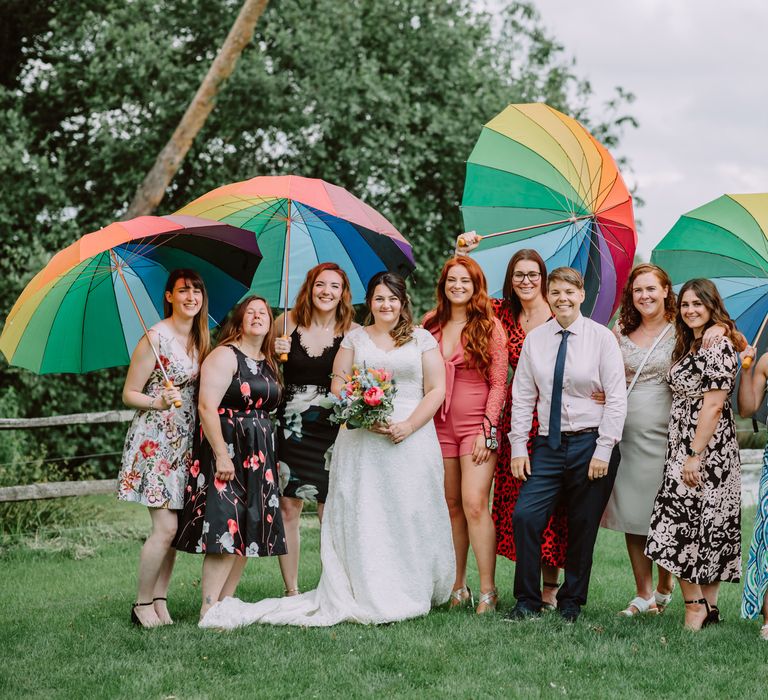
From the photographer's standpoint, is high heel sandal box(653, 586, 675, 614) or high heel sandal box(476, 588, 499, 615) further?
high heel sandal box(653, 586, 675, 614)

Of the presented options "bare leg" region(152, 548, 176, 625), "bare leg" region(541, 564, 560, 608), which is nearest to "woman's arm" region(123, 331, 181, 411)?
A: "bare leg" region(152, 548, 176, 625)

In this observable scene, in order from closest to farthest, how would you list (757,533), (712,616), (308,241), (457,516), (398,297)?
(757,533) < (712,616) < (398,297) < (457,516) < (308,241)

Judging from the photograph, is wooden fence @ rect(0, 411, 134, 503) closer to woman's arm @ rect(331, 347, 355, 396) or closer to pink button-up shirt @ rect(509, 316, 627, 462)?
woman's arm @ rect(331, 347, 355, 396)

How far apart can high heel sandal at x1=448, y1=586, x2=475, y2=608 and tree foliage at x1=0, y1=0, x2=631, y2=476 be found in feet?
24.2

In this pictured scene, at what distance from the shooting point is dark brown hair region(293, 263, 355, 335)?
6.24m

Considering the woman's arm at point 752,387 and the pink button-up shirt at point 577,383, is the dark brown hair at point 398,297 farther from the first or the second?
the woman's arm at point 752,387

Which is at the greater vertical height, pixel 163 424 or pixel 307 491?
pixel 163 424

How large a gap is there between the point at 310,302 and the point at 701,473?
2739mm

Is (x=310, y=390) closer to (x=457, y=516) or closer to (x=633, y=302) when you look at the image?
(x=457, y=516)

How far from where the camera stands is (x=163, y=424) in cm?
558

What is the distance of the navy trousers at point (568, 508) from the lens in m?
5.54

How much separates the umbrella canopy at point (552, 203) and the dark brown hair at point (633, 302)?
266 mm

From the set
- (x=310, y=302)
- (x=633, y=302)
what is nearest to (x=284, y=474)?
(x=310, y=302)

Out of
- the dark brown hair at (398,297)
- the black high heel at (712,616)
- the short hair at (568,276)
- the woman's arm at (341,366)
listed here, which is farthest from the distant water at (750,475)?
the woman's arm at (341,366)
